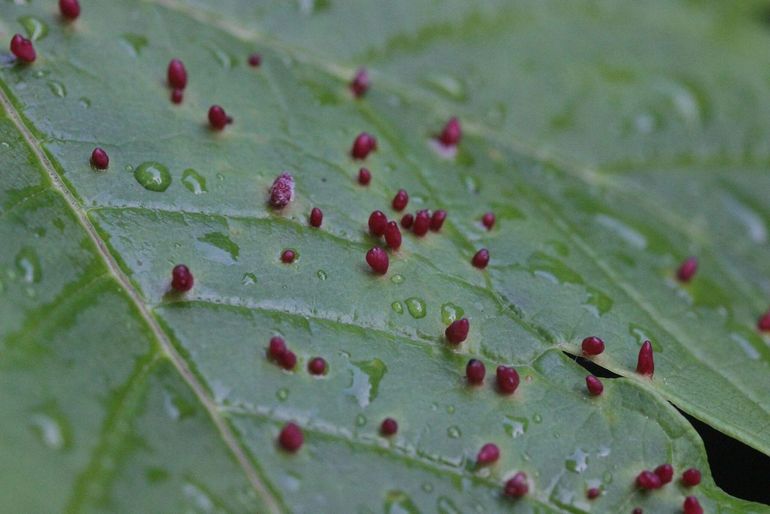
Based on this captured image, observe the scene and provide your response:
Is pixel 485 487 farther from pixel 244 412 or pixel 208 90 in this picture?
pixel 208 90

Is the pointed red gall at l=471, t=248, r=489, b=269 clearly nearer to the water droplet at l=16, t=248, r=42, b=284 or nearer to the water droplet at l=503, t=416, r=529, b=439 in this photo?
the water droplet at l=503, t=416, r=529, b=439

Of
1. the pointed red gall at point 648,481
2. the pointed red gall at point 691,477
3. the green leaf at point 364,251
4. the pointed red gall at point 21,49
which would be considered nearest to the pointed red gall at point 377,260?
the green leaf at point 364,251

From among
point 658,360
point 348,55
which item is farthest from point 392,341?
point 348,55

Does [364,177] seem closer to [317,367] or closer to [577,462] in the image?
[317,367]

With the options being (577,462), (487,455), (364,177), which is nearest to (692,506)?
(577,462)

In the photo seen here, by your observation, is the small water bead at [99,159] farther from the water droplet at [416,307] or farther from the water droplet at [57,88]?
the water droplet at [416,307]

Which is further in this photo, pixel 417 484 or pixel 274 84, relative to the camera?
pixel 274 84

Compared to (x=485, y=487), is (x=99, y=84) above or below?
above
